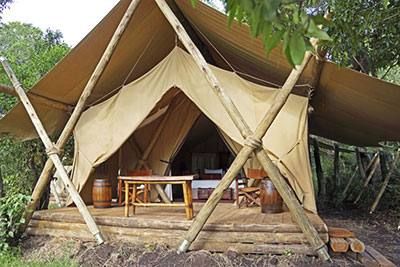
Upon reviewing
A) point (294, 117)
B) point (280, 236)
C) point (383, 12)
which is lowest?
point (280, 236)

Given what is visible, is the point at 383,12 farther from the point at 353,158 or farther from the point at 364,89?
the point at 353,158

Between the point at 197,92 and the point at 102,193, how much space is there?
207 centimetres

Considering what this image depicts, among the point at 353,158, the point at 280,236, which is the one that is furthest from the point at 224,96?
the point at 353,158

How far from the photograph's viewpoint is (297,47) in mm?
928

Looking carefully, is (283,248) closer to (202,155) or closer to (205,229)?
(205,229)

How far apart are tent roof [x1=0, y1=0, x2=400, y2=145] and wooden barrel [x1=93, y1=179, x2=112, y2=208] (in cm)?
152

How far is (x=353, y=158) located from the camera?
1056 centimetres

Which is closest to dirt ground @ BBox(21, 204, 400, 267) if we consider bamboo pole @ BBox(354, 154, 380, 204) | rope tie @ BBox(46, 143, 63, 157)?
rope tie @ BBox(46, 143, 63, 157)

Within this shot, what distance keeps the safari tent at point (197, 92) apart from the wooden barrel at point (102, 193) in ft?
0.70

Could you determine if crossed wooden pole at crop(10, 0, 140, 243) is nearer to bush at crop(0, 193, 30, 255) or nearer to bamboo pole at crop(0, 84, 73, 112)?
bush at crop(0, 193, 30, 255)

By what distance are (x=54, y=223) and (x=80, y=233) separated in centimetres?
47

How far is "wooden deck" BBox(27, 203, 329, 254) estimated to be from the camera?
334 centimetres

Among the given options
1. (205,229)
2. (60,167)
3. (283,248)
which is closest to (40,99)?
(60,167)

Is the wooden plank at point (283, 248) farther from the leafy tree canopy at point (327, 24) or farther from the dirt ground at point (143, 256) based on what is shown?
the leafy tree canopy at point (327, 24)
